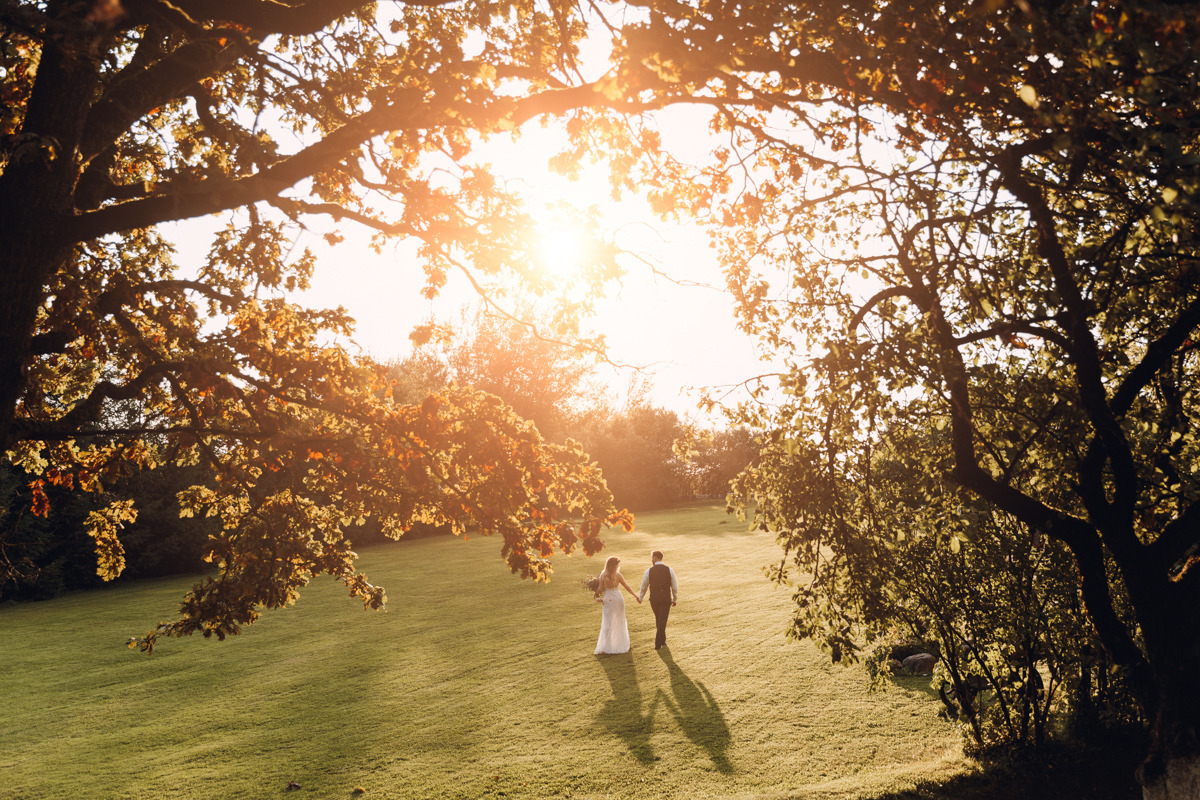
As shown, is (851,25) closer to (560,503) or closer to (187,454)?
(560,503)

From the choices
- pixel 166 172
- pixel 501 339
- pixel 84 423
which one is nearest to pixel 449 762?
pixel 84 423

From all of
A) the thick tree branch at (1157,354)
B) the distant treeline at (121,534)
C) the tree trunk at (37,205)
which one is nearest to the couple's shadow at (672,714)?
the thick tree branch at (1157,354)

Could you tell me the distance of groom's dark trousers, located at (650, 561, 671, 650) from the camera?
1550 centimetres

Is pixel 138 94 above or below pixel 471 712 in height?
above

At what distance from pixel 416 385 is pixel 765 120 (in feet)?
123

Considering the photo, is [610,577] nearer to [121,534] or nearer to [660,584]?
[660,584]

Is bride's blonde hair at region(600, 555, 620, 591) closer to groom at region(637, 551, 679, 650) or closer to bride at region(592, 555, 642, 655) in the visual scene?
bride at region(592, 555, 642, 655)

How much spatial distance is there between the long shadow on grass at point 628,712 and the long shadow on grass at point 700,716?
1.61 ft

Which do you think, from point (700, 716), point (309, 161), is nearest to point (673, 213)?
point (309, 161)

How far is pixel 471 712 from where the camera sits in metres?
12.2

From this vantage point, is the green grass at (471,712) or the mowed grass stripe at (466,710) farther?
the mowed grass stripe at (466,710)

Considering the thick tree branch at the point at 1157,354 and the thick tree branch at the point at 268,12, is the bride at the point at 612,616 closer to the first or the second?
the thick tree branch at the point at 1157,354

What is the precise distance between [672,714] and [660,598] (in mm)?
4159

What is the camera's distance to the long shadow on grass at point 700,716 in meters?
9.95
